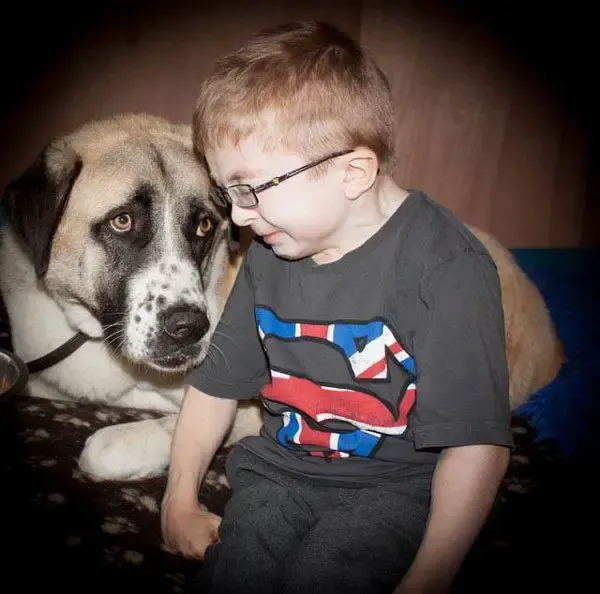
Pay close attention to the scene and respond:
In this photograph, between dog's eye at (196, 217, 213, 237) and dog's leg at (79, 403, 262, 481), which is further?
dog's eye at (196, 217, 213, 237)

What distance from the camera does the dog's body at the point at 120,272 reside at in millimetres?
1618

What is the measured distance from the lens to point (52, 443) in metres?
1.70

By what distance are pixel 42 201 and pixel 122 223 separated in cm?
21

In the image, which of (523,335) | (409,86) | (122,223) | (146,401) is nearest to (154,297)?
(122,223)

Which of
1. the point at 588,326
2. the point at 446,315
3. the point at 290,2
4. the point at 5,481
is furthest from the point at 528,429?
the point at 290,2

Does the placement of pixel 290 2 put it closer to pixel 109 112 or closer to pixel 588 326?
pixel 109 112

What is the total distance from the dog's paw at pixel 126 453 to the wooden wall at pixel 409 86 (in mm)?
1923

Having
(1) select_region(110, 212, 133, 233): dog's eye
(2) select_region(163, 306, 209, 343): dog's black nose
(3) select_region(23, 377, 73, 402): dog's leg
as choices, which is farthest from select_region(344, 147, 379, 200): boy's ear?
(3) select_region(23, 377, 73, 402): dog's leg

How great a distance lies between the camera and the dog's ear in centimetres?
168

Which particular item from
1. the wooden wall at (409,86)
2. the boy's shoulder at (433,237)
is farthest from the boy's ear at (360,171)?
the wooden wall at (409,86)

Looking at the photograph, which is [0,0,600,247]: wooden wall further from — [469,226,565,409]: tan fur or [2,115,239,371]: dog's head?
[2,115,239,371]: dog's head

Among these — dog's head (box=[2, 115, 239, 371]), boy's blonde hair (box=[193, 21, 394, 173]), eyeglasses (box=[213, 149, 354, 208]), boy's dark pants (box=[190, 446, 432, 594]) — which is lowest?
boy's dark pants (box=[190, 446, 432, 594])

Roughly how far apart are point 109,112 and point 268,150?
221cm

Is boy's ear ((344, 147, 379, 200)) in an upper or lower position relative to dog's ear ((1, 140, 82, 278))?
upper
